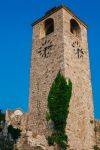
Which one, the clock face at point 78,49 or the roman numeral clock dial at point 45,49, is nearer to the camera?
the roman numeral clock dial at point 45,49

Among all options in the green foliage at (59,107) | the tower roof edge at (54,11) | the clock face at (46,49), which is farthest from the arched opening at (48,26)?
the green foliage at (59,107)

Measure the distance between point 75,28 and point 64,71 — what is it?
6.48m

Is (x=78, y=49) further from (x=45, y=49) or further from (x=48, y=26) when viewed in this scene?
(x=48, y=26)

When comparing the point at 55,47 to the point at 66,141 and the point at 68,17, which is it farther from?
the point at 66,141

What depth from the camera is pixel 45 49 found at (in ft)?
78.3

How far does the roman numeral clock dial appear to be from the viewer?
23.5m

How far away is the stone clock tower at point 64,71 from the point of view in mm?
20984

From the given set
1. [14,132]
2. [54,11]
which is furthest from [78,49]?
[14,132]

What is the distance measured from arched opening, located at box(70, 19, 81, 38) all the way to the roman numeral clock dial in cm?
317

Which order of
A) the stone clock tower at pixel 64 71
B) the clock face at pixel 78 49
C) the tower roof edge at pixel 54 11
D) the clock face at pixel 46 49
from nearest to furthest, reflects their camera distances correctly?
the stone clock tower at pixel 64 71, the clock face at pixel 46 49, the clock face at pixel 78 49, the tower roof edge at pixel 54 11

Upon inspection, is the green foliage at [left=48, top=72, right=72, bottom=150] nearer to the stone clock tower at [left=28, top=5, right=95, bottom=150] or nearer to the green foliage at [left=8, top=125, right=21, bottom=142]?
the stone clock tower at [left=28, top=5, right=95, bottom=150]

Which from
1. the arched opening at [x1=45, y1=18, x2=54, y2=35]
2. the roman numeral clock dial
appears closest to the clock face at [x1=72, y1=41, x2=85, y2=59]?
the roman numeral clock dial

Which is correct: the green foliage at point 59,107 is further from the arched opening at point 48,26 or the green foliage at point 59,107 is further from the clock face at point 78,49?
the arched opening at point 48,26

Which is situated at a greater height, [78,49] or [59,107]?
[78,49]
